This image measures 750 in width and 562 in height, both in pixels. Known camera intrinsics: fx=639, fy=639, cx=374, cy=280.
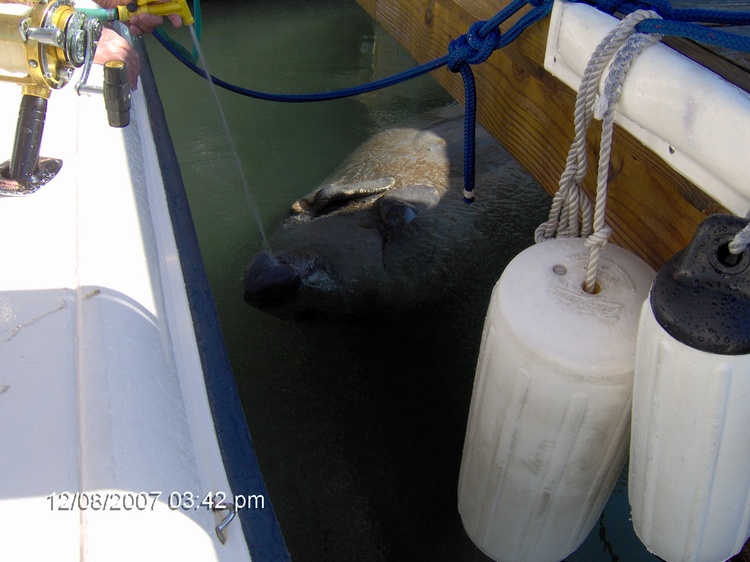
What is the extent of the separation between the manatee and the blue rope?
997 millimetres

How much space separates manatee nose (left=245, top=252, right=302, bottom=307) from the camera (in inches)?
132

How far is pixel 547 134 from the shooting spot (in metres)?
2.16

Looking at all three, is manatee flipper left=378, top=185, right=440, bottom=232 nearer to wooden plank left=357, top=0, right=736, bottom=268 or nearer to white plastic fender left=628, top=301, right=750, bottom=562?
wooden plank left=357, top=0, right=736, bottom=268

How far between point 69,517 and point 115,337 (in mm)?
430

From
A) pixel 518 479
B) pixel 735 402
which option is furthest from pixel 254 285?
pixel 735 402

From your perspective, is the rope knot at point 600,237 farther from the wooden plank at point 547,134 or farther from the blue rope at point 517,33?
the blue rope at point 517,33

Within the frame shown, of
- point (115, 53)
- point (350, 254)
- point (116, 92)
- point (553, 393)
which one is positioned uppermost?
Answer: point (116, 92)

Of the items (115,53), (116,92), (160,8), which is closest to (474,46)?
(116,92)

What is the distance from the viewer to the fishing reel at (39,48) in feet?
4.30

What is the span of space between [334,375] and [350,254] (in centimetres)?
82

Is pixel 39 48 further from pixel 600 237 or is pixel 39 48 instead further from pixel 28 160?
pixel 600 237

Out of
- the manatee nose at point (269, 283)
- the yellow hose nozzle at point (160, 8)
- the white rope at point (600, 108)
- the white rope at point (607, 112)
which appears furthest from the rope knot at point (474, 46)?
the manatee nose at point (269, 283)

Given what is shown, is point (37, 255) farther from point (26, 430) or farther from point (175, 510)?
point (175, 510)

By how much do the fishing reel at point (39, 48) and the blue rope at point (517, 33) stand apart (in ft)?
3.76
